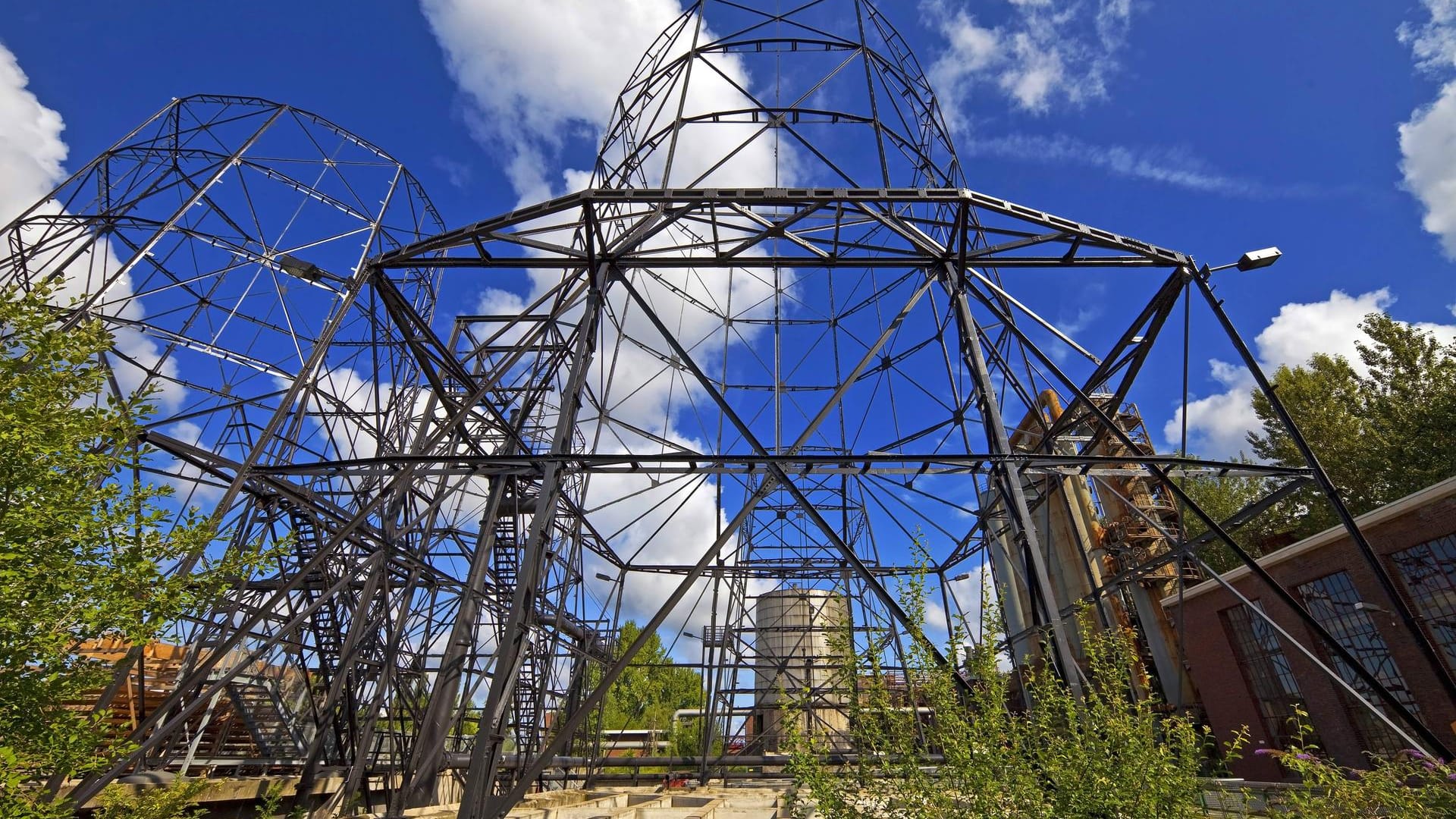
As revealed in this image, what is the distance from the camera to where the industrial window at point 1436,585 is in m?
17.3

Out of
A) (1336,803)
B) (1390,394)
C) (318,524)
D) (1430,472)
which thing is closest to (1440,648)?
(1430,472)

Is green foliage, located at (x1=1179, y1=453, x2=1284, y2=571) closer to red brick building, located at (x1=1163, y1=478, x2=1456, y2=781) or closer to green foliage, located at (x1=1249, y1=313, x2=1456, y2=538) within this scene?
green foliage, located at (x1=1249, y1=313, x2=1456, y2=538)

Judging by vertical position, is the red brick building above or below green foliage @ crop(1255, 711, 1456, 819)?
above

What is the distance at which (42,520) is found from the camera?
5938 millimetres

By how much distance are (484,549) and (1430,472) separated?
3242 cm

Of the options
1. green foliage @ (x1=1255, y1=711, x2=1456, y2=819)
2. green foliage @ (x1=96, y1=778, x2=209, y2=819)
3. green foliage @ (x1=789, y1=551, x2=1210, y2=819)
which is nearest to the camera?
green foliage @ (x1=789, y1=551, x2=1210, y2=819)

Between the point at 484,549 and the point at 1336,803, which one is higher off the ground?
the point at 484,549

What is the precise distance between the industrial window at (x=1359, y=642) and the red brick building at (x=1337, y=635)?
33 mm

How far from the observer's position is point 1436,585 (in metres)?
17.8

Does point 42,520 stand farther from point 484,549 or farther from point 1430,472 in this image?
point 1430,472

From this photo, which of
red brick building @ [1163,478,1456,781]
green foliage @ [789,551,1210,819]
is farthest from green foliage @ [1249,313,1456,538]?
green foliage @ [789,551,1210,819]

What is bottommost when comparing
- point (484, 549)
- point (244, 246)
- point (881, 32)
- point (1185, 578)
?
point (484, 549)

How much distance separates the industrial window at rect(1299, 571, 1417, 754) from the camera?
19625mm

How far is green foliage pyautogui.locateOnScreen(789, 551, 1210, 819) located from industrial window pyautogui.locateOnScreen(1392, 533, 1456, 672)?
1856cm
